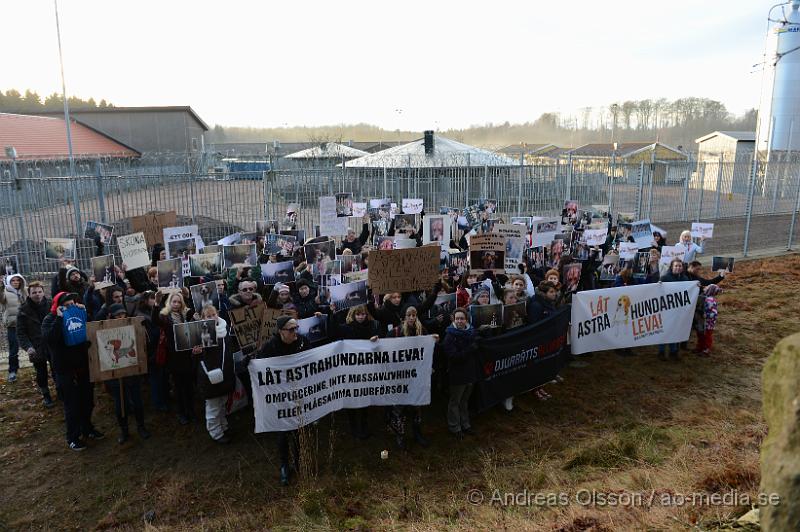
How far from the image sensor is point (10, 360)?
8.59 meters

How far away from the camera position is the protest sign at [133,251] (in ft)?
30.6

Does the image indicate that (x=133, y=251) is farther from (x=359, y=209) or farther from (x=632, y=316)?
(x=632, y=316)

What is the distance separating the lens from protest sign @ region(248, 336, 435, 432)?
6.16 m

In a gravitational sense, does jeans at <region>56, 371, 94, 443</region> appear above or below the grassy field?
above

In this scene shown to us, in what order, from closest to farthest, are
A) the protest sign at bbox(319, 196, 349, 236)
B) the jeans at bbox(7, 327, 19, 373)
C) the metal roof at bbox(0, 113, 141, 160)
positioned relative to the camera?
the jeans at bbox(7, 327, 19, 373), the protest sign at bbox(319, 196, 349, 236), the metal roof at bbox(0, 113, 141, 160)

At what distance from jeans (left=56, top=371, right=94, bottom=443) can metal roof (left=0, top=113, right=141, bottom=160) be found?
2847 centimetres

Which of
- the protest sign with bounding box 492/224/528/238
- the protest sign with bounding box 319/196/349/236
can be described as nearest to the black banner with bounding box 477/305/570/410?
the protest sign with bounding box 492/224/528/238

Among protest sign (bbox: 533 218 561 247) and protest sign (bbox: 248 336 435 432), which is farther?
protest sign (bbox: 533 218 561 247)

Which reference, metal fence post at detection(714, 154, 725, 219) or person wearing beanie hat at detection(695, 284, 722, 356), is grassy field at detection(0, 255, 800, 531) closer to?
person wearing beanie hat at detection(695, 284, 722, 356)

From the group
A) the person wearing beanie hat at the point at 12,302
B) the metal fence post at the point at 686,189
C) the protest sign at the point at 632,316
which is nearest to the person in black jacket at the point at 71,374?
the person wearing beanie hat at the point at 12,302

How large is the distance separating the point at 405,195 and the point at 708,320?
11621mm

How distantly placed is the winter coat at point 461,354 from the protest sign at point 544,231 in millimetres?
4278

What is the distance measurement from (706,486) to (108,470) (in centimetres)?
627

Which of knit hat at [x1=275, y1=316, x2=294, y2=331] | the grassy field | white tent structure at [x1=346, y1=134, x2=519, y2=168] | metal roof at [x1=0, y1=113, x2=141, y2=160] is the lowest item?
the grassy field
